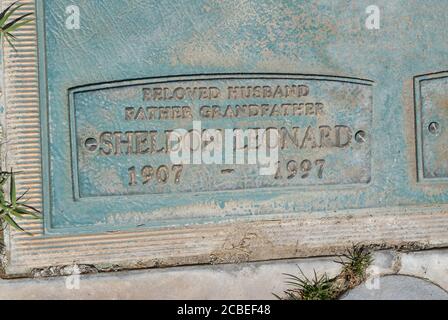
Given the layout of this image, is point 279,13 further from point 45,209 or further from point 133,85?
point 45,209

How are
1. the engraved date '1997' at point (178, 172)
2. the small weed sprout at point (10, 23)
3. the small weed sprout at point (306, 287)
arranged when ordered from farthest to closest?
the small weed sprout at point (306, 287) → the engraved date '1997' at point (178, 172) → the small weed sprout at point (10, 23)

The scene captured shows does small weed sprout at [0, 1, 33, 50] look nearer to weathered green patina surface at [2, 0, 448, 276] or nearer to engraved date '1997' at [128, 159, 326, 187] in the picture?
weathered green patina surface at [2, 0, 448, 276]

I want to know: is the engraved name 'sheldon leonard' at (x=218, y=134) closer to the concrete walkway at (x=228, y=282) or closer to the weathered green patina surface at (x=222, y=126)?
the weathered green patina surface at (x=222, y=126)

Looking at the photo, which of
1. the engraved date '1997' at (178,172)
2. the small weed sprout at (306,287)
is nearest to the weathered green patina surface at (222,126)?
the engraved date '1997' at (178,172)

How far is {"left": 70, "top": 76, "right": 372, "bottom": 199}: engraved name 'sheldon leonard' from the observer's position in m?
2.72

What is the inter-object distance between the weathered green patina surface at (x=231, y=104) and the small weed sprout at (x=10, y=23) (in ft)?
0.38

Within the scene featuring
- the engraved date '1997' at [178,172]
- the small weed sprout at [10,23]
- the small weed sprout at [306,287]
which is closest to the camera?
the small weed sprout at [10,23]

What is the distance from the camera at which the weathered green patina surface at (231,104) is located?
106 inches

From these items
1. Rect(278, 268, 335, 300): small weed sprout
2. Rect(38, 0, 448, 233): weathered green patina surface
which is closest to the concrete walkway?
Rect(278, 268, 335, 300): small weed sprout

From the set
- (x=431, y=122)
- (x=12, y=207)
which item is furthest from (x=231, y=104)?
(x=12, y=207)

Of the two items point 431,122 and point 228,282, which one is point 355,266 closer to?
point 228,282

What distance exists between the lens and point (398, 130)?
2.87 metres

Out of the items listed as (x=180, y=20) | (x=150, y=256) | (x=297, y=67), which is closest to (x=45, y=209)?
(x=150, y=256)
